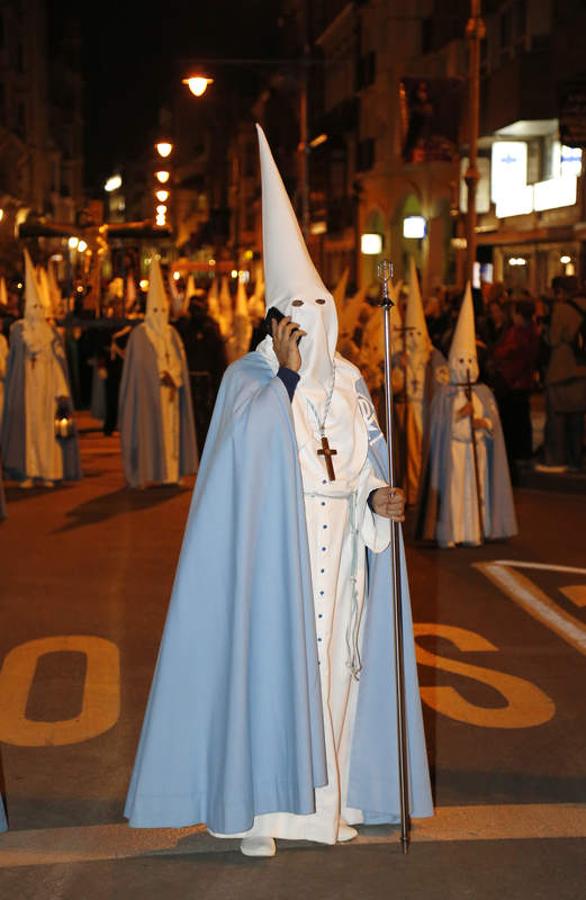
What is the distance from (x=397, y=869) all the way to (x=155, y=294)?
12485mm

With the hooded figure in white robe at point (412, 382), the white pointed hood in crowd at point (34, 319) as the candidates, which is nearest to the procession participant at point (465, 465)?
the hooded figure in white robe at point (412, 382)

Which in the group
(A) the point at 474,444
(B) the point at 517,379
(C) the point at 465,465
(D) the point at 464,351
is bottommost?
(C) the point at 465,465

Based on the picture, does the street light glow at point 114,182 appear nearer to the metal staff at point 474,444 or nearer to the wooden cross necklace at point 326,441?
the metal staff at point 474,444

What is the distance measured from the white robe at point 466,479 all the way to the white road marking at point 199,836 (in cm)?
662

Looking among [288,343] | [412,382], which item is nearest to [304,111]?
[412,382]

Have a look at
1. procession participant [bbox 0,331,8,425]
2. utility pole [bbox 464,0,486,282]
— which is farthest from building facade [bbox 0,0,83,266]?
procession participant [bbox 0,331,8,425]

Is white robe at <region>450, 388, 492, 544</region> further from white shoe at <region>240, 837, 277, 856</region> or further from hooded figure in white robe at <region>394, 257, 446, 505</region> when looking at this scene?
white shoe at <region>240, 837, 277, 856</region>

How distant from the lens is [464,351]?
12.4 m

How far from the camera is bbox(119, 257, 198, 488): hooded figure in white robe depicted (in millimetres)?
16688

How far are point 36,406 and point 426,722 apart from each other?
10.6 meters

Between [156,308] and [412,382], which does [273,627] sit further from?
[156,308]

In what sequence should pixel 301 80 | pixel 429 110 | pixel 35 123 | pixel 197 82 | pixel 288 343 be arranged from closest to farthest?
1. pixel 288 343
2. pixel 197 82
3. pixel 301 80
4. pixel 429 110
5. pixel 35 123

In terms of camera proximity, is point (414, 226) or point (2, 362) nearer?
point (2, 362)

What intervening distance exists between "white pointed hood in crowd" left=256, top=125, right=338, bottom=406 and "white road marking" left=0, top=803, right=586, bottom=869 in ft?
5.30
